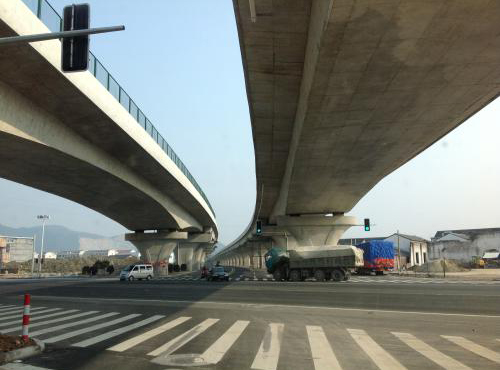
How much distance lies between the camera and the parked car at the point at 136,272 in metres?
45.1

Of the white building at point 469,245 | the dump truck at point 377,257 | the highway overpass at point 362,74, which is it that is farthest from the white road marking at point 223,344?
the white building at point 469,245

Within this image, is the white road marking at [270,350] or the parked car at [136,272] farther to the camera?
the parked car at [136,272]

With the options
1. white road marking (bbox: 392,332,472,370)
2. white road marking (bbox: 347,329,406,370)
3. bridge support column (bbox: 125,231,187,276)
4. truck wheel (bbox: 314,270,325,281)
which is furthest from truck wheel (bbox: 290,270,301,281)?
white road marking (bbox: 392,332,472,370)

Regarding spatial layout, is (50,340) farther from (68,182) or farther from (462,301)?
(68,182)

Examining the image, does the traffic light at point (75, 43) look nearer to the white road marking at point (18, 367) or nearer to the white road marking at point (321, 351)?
the white road marking at point (18, 367)

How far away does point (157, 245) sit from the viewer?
61781mm

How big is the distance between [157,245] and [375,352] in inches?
2183

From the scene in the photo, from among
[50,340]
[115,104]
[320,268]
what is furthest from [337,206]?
[50,340]

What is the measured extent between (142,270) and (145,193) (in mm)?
13542

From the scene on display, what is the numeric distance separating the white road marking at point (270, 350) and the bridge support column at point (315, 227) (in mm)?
33648

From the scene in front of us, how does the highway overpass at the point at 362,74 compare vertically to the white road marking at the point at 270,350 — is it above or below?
above

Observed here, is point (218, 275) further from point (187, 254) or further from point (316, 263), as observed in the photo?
point (187, 254)

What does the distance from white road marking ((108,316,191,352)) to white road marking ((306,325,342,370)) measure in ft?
13.0

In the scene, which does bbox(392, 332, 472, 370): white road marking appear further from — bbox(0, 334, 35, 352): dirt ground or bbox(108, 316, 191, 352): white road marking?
bbox(0, 334, 35, 352): dirt ground
